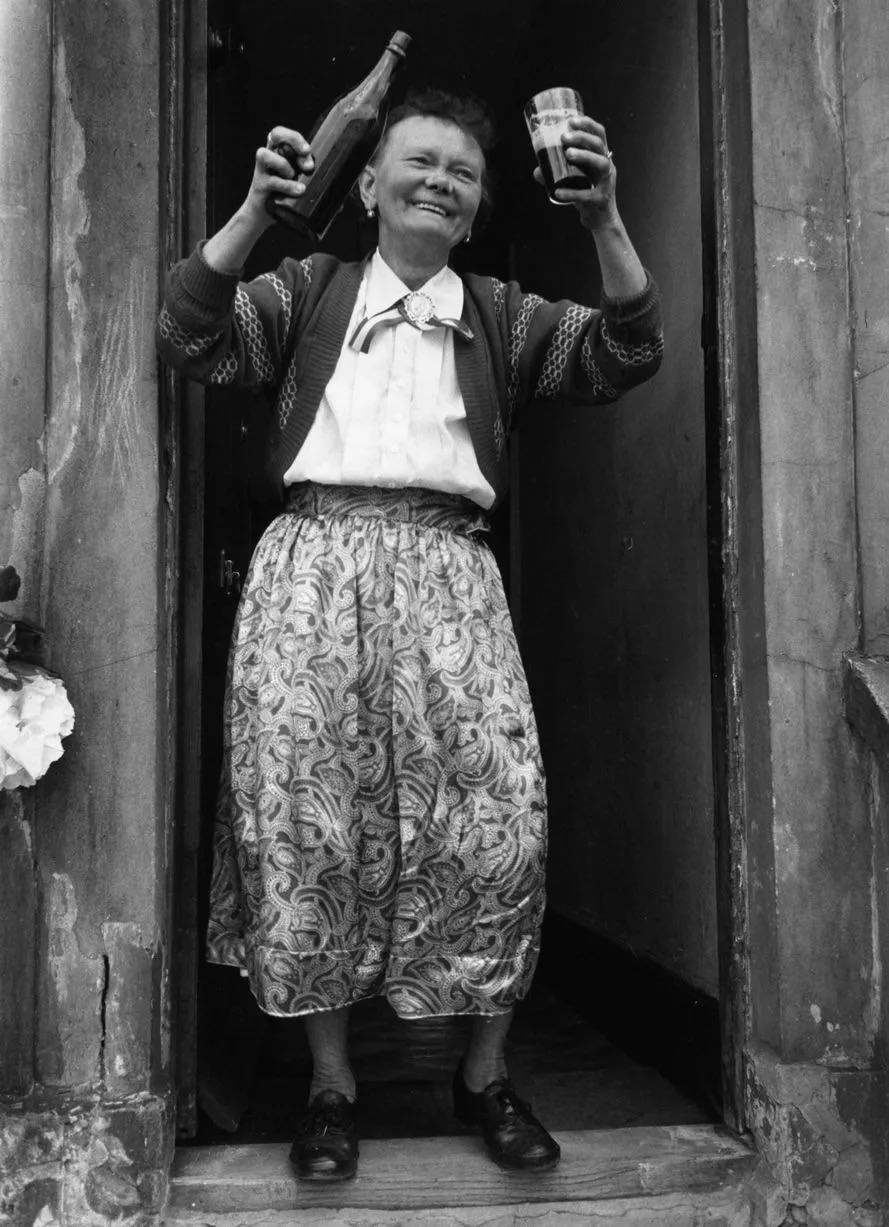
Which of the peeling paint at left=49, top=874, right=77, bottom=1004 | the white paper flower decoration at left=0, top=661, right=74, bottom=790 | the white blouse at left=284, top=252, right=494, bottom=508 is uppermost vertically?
the white blouse at left=284, top=252, right=494, bottom=508

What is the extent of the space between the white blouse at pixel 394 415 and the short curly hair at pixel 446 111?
0.32m

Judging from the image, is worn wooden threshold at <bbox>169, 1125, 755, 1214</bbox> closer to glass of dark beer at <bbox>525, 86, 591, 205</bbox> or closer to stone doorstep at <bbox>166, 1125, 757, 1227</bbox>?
stone doorstep at <bbox>166, 1125, 757, 1227</bbox>

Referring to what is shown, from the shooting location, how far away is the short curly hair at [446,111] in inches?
99.9

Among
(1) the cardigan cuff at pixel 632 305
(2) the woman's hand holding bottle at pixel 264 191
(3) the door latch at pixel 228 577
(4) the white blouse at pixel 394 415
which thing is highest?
(2) the woman's hand holding bottle at pixel 264 191

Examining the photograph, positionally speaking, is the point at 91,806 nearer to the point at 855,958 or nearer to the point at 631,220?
the point at 855,958

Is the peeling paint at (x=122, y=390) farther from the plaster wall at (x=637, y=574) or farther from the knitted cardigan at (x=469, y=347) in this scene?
the plaster wall at (x=637, y=574)

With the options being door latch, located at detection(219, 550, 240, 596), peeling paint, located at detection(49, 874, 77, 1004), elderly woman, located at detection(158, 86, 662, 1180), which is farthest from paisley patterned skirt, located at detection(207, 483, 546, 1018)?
door latch, located at detection(219, 550, 240, 596)

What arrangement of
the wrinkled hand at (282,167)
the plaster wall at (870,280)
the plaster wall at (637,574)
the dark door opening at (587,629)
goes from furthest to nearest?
the plaster wall at (637,574) → the dark door opening at (587,629) → the plaster wall at (870,280) → the wrinkled hand at (282,167)

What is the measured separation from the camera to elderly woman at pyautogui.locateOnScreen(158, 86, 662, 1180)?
2.30 m

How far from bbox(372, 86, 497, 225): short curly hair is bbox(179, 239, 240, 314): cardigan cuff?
0.51m

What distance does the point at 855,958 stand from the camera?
2389 mm

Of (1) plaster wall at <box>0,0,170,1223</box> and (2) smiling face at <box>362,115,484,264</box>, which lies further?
(2) smiling face at <box>362,115,484,264</box>

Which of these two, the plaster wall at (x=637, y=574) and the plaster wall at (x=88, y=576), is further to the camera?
the plaster wall at (x=637, y=574)

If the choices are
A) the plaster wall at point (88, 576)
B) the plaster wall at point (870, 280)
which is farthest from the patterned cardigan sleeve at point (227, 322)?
the plaster wall at point (870, 280)
